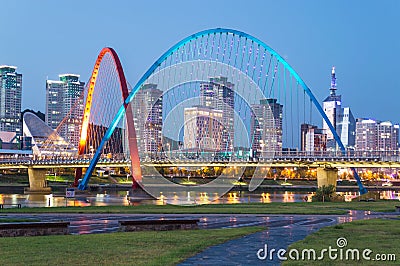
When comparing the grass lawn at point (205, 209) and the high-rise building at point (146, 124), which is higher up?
the high-rise building at point (146, 124)

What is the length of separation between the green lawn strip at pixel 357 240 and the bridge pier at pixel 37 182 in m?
84.3

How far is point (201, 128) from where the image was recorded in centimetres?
6562

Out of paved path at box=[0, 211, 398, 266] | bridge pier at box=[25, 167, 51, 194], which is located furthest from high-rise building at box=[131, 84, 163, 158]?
paved path at box=[0, 211, 398, 266]

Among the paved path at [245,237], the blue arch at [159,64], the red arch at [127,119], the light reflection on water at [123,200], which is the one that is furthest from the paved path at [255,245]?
the blue arch at [159,64]

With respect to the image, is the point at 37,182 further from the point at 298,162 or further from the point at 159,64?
the point at 298,162

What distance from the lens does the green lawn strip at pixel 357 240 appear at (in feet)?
60.6

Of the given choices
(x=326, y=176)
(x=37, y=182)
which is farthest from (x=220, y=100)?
(x=37, y=182)

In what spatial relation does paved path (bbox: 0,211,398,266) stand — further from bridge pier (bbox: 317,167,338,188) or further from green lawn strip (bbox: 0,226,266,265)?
bridge pier (bbox: 317,167,338,188)

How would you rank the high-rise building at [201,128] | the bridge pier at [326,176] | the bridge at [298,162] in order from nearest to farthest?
the high-rise building at [201,128] < the bridge at [298,162] < the bridge pier at [326,176]

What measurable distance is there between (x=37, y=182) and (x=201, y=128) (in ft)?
182

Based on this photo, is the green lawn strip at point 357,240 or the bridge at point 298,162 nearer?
the green lawn strip at point 357,240

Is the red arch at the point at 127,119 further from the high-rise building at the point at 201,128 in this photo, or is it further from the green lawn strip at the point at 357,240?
the green lawn strip at the point at 357,240

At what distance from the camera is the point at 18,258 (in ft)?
59.9

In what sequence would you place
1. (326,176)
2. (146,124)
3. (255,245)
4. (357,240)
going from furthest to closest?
(146,124)
(326,176)
(357,240)
(255,245)
